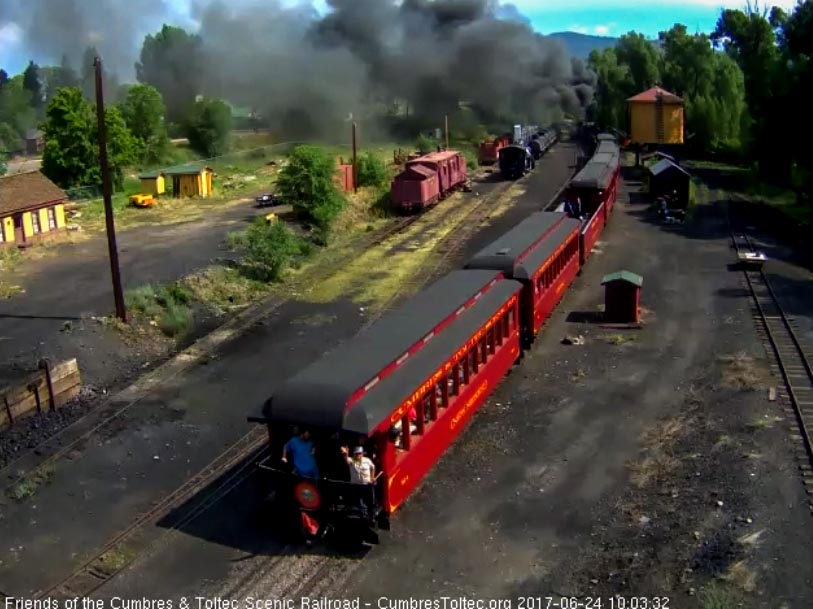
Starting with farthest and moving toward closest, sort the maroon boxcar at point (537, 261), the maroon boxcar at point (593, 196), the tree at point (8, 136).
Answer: the tree at point (8, 136), the maroon boxcar at point (593, 196), the maroon boxcar at point (537, 261)

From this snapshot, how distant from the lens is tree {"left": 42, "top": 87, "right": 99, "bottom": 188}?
50906 mm

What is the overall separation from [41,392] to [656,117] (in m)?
56.7

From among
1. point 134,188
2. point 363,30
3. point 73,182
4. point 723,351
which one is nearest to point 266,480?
point 723,351

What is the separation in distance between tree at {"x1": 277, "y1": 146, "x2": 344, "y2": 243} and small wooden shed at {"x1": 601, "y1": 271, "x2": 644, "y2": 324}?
16033mm

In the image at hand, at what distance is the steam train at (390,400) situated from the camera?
12.1m

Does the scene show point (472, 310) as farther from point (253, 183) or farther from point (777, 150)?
point (253, 183)

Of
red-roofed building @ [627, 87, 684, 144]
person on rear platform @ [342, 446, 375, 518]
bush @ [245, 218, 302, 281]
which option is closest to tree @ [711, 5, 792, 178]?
red-roofed building @ [627, 87, 684, 144]

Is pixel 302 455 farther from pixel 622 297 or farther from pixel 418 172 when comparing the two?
pixel 418 172

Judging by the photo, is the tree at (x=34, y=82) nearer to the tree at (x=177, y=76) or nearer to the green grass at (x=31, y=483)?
the tree at (x=177, y=76)

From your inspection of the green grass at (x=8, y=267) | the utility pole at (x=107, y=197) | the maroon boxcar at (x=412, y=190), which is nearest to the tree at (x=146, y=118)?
the maroon boxcar at (x=412, y=190)

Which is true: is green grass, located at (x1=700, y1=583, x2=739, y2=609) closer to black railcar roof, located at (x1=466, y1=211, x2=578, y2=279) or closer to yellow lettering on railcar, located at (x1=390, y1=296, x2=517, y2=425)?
yellow lettering on railcar, located at (x1=390, y1=296, x2=517, y2=425)

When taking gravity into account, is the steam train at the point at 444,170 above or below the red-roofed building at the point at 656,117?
below

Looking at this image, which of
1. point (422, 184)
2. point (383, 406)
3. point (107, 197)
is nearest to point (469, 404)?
point (383, 406)

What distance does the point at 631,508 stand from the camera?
45.4 ft
